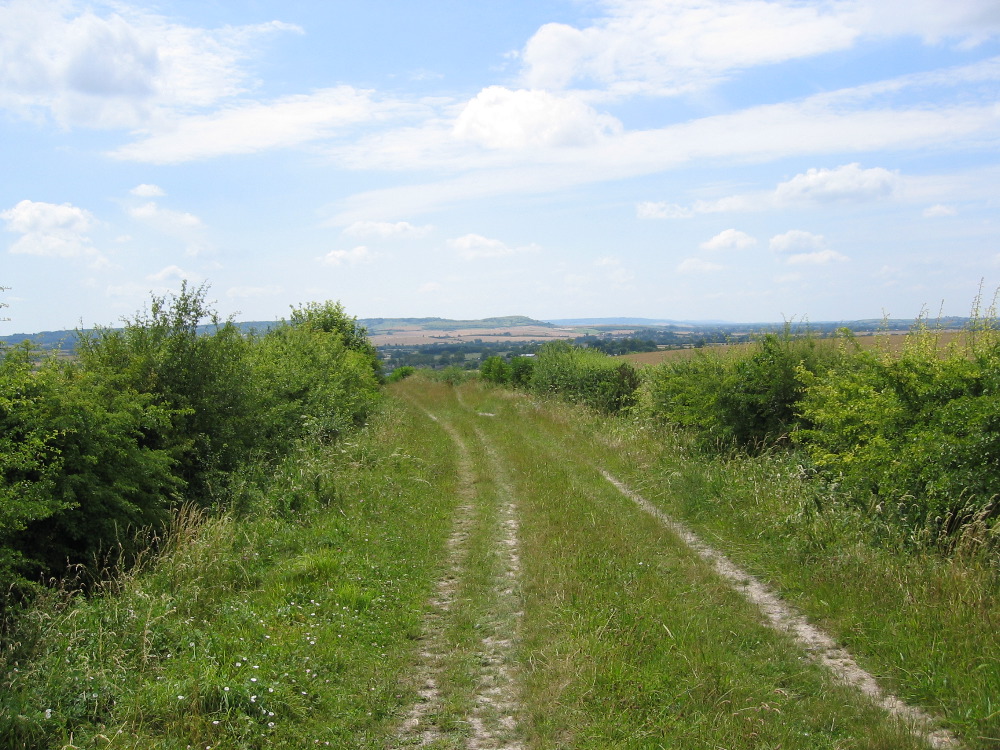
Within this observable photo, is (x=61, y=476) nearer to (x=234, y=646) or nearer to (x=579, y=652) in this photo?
(x=234, y=646)

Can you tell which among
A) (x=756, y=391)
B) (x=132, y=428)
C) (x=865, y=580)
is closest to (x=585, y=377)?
(x=756, y=391)

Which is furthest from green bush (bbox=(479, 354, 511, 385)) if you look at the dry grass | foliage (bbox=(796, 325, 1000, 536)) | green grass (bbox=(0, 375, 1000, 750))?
foliage (bbox=(796, 325, 1000, 536))

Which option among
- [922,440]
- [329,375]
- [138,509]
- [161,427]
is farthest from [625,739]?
[329,375]

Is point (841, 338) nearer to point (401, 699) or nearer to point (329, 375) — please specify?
point (401, 699)

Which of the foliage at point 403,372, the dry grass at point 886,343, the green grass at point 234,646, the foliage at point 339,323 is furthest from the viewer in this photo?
the foliage at point 403,372

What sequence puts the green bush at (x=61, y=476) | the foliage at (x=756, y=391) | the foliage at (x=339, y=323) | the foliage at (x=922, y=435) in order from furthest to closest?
the foliage at (x=339, y=323) → the foliage at (x=756, y=391) → the foliage at (x=922, y=435) → the green bush at (x=61, y=476)

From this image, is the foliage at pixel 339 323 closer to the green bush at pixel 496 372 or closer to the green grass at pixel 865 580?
the green bush at pixel 496 372

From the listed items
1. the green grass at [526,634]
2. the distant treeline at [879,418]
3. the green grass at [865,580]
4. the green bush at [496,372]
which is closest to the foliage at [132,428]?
the green grass at [526,634]

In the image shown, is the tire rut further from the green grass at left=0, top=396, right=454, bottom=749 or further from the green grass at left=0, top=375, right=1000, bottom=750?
the green grass at left=0, top=396, right=454, bottom=749

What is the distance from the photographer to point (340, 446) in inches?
612

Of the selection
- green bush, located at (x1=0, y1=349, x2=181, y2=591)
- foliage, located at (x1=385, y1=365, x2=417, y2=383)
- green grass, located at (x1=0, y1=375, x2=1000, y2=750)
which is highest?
green bush, located at (x1=0, y1=349, x2=181, y2=591)

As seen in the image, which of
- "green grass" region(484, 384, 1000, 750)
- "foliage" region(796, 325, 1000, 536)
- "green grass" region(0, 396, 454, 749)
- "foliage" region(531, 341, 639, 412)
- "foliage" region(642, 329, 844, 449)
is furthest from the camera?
"foliage" region(531, 341, 639, 412)

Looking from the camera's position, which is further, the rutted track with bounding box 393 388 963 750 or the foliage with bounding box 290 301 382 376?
the foliage with bounding box 290 301 382 376

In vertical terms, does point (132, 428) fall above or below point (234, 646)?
above
